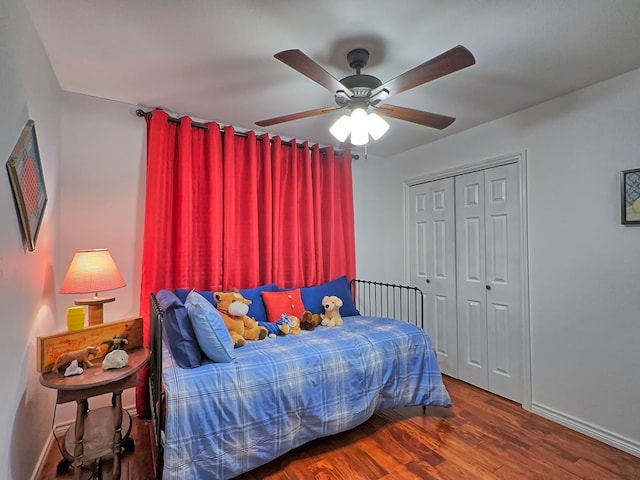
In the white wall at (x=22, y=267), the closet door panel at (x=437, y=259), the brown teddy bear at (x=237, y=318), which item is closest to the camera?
the white wall at (x=22, y=267)

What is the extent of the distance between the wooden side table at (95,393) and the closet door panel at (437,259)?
2702mm

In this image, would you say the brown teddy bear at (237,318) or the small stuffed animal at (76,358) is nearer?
the small stuffed animal at (76,358)

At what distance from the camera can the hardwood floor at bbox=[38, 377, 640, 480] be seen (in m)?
1.77

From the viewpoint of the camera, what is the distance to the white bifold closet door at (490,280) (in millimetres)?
2633

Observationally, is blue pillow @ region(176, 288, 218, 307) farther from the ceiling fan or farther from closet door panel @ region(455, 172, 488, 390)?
closet door panel @ region(455, 172, 488, 390)

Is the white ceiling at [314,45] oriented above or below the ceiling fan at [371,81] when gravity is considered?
above

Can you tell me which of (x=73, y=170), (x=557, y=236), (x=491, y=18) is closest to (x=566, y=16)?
(x=491, y=18)

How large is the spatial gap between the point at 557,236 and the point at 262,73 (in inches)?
96.2

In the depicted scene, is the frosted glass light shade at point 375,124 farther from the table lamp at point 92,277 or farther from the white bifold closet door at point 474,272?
the table lamp at point 92,277

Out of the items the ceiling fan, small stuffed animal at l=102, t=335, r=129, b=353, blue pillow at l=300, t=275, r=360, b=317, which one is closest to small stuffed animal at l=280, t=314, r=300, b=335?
blue pillow at l=300, t=275, r=360, b=317

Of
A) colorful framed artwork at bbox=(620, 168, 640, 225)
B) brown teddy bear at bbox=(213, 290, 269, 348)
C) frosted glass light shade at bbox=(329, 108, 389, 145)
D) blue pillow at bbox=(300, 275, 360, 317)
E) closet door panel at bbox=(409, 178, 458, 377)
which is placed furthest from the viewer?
closet door panel at bbox=(409, 178, 458, 377)

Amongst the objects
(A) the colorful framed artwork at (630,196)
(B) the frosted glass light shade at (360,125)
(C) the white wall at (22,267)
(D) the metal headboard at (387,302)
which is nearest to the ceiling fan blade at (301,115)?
(B) the frosted glass light shade at (360,125)

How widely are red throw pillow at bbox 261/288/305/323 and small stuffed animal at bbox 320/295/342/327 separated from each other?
20 centimetres

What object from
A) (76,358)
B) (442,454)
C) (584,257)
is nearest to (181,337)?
(76,358)
